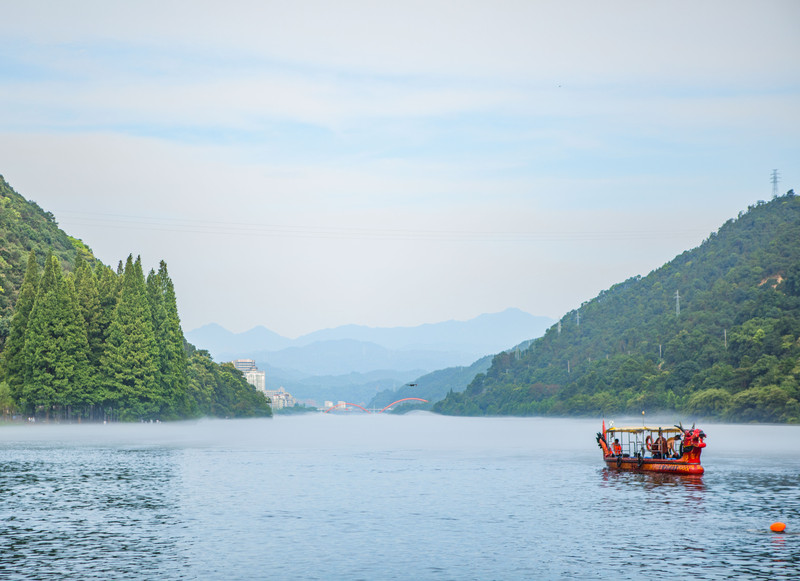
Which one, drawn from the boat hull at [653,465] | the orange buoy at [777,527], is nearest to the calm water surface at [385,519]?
the orange buoy at [777,527]

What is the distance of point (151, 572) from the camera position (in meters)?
37.0

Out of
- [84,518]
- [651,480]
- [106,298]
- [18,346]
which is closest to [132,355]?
[106,298]

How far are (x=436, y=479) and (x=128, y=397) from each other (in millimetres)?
94565

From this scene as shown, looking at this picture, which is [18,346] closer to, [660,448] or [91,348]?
[91,348]

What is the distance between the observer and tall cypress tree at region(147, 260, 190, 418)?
168125 millimetres

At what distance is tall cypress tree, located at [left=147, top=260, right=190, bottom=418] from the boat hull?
100835 millimetres

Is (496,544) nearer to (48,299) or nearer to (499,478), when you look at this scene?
(499,478)

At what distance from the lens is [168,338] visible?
6678 inches

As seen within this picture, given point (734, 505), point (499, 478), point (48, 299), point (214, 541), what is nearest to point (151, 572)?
point (214, 541)

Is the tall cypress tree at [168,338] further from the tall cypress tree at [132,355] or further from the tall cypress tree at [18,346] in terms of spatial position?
the tall cypress tree at [18,346]

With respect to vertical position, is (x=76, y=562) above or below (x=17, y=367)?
below

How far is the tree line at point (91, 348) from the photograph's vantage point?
14175cm

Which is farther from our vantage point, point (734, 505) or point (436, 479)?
point (436, 479)

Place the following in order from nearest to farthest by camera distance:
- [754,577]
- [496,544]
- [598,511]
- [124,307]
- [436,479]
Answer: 1. [754,577]
2. [496,544]
3. [598,511]
4. [436,479]
5. [124,307]
